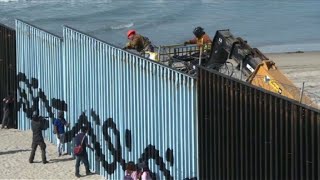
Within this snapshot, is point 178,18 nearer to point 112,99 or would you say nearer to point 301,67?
point 301,67

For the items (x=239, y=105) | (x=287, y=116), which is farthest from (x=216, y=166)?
(x=287, y=116)

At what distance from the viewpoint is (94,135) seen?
16.2 metres

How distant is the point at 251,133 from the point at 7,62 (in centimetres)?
1009

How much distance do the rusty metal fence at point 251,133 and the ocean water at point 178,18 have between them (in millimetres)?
24719

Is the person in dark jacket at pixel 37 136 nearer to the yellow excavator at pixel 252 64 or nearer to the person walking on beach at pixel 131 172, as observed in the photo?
the person walking on beach at pixel 131 172

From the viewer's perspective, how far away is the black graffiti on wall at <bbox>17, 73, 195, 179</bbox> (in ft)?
45.3

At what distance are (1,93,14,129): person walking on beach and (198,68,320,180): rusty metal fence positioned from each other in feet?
27.4

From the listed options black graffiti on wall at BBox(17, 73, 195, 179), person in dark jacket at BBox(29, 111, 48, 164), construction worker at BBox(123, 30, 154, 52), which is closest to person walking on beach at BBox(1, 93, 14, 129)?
black graffiti on wall at BBox(17, 73, 195, 179)

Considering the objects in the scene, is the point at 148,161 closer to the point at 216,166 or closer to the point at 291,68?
the point at 216,166

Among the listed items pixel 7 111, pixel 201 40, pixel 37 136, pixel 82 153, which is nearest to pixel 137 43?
pixel 201 40

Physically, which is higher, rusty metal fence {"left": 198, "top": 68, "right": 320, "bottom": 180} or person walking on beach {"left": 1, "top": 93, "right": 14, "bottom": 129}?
rusty metal fence {"left": 198, "top": 68, "right": 320, "bottom": 180}

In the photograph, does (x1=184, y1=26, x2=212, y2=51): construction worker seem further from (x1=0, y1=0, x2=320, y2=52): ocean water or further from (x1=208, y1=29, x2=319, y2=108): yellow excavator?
(x1=0, y1=0, x2=320, y2=52): ocean water

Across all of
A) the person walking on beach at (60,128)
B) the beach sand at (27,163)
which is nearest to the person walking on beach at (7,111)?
the beach sand at (27,163)

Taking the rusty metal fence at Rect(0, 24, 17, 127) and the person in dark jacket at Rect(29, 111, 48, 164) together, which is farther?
the rusty metal fence at Rect(0, 24, 17, 127)
